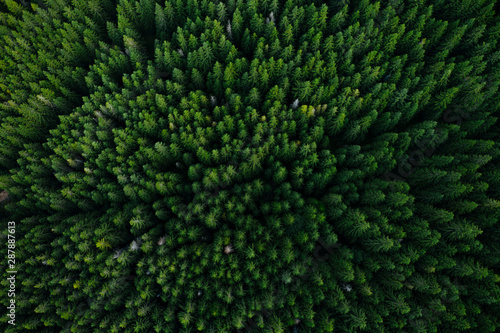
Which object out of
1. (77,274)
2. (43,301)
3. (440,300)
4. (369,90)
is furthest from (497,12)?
(43,301)

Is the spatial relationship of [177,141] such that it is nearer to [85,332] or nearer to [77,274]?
[77,274]

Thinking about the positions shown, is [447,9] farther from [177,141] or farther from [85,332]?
[85,332]

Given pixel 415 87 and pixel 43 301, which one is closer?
pixel 43 301

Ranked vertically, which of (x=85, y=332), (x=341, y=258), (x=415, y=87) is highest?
(x=415, y=87)

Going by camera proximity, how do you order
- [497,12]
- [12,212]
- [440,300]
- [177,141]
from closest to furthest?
[440,300], [177,141], [12,212], [497,12]

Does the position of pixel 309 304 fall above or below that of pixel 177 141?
below

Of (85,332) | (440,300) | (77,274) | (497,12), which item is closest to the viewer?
(440,300)
